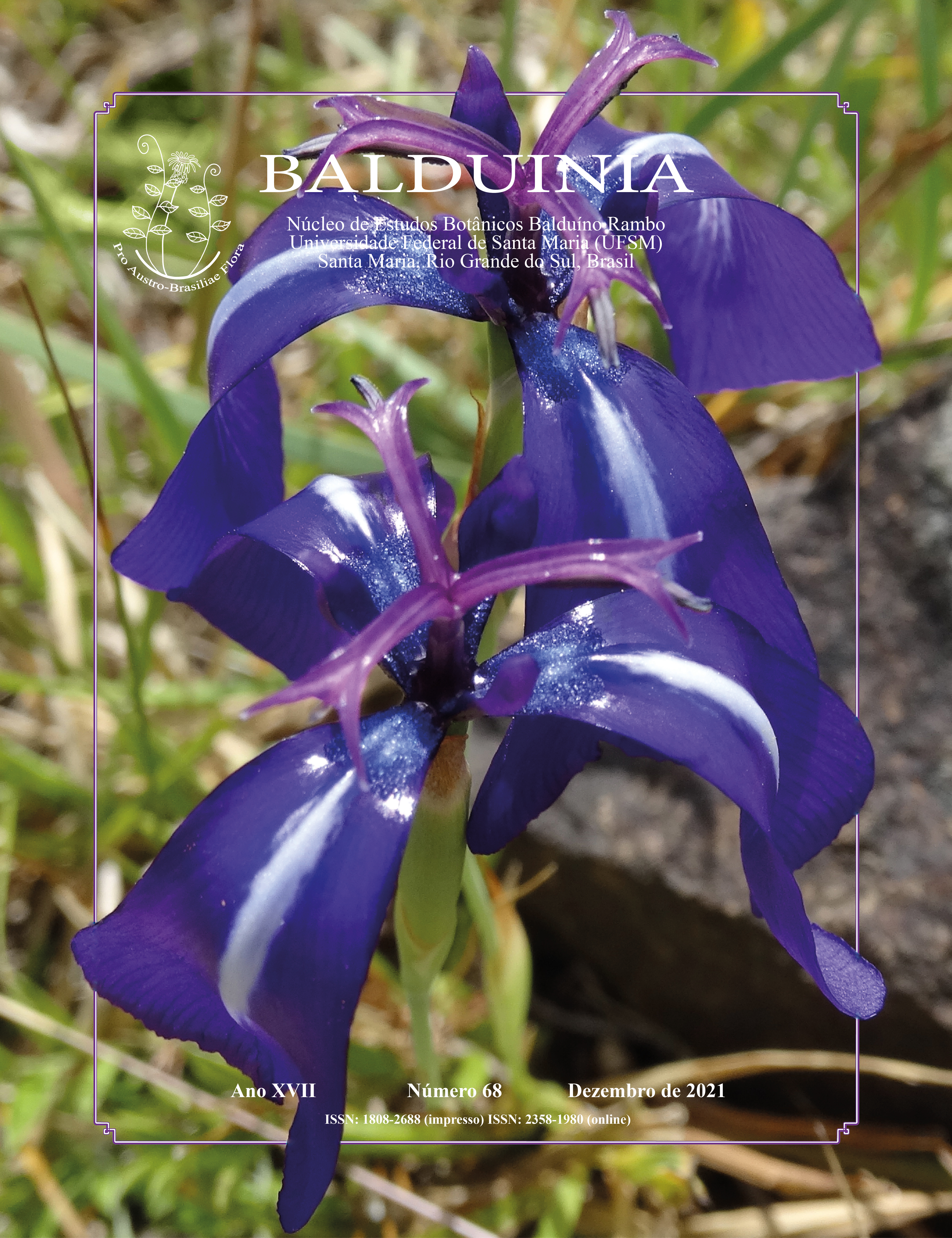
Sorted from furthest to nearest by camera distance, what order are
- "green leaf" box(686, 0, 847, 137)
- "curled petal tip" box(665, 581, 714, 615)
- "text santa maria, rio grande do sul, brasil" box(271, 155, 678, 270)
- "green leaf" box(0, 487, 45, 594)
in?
1. "green leaf" box(0, 487, 45, 594)
2. "green leaf" box(686, 0, 847, 137)
3. "text santa maria, rio grande do sul, brasil" box(271, 155, 678, 270)
4. "curled petal tip" box(665, 581, 714, 615)

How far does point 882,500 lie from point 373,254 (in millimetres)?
524

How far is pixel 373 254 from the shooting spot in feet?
1.69

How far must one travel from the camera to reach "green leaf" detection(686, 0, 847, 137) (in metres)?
0.83

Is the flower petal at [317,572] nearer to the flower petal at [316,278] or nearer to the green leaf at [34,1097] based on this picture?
the flower petal at [316,278]

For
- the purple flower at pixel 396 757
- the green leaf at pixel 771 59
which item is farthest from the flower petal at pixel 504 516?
the green leaf at pixel 771 59

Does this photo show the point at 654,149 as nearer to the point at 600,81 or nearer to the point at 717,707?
the point at 600,81

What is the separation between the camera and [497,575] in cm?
40

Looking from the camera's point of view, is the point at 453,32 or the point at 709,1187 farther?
the point at 453,32

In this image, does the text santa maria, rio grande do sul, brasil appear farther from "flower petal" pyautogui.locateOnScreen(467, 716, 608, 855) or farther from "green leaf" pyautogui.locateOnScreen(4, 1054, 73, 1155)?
"green leaf" pyautogui.locateOnScreen(4, 1054, 73, 1155)

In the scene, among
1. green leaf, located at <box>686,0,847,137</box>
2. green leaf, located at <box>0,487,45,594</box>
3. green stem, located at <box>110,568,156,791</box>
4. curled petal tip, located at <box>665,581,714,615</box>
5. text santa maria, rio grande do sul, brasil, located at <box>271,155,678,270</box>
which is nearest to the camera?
curled petal tip, located at <box>665,581,714,615</box>

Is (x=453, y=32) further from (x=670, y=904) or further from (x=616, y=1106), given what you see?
(x=616, y=1106)

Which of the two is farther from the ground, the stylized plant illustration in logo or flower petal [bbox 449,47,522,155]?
flower petal [bbox 449,47,522,155]

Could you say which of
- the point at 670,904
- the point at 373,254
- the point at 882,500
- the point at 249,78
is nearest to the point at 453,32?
the point at 249,78

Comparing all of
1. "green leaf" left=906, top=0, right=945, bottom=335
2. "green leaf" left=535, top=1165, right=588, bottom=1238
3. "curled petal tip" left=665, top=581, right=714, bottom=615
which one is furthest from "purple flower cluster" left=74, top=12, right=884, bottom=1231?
"green leaf" left=906, top=0, right=945, bottom=335
